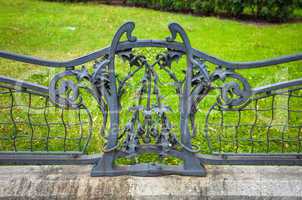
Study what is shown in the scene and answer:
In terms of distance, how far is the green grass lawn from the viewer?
558cm

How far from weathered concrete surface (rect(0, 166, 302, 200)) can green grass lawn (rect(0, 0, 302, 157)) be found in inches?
65.3

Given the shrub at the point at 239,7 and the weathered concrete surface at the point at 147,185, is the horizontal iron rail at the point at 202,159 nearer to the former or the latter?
the weathered concrete surface at the point at 147,185

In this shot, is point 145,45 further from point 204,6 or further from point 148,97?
point 204,6

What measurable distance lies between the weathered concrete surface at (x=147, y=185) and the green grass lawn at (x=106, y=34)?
1.66 m

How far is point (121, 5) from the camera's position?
10.2 metres

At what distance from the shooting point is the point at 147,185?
2.67 m

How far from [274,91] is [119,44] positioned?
105cm

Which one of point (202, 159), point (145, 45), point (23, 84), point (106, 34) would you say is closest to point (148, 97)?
point (145, 45)

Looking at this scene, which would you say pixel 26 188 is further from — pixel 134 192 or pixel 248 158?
pixel 248 158

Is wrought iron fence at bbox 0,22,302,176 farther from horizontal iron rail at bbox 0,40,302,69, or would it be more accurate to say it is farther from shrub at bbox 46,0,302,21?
shrub at bbox 46,0,302,21

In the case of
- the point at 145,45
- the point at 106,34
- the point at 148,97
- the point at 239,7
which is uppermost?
the point at 239,7

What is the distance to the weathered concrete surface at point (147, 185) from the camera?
2625mm

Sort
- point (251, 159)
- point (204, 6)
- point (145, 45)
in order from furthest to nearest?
point (204, 6), point (251, 159), point (145, 45)

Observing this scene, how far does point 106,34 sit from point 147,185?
16.9ft
